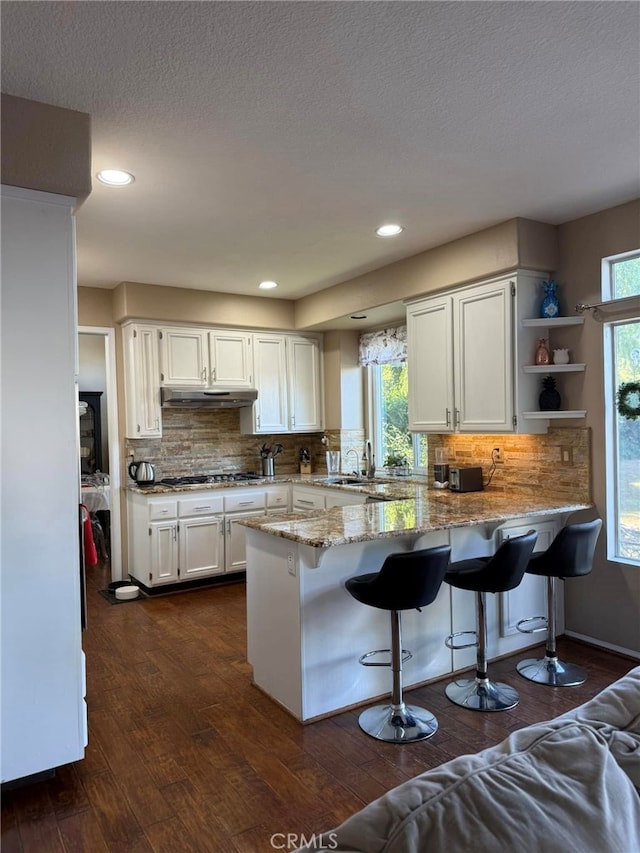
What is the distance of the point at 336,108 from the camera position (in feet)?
7.55

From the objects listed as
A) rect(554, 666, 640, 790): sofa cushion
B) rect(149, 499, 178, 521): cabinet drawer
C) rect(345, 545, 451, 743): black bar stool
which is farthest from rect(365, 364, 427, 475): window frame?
rect(554, 666, 640, 790): sofa cushion

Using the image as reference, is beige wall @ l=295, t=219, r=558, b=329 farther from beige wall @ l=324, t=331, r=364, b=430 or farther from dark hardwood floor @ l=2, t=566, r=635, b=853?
dark hardwood floor @ l=2, t=566, r=635, b=853

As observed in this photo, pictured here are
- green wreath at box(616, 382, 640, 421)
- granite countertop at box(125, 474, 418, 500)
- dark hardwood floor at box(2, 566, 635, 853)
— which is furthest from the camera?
granite countertop at box(125, 474, 418, 500)

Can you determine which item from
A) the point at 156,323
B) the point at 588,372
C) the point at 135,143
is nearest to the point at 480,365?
the point at 588,372

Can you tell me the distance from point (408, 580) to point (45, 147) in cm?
232

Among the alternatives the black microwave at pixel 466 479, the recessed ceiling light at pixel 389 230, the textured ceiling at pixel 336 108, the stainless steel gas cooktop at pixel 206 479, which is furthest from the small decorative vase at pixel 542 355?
the stainless steel gas cooktop at pixel 206 479

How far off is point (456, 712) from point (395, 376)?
139 inches

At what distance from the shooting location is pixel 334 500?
511 cm

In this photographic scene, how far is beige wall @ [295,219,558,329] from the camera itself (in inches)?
143

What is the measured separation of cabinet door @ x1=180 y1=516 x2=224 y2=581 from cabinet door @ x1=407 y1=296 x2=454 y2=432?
2044mm

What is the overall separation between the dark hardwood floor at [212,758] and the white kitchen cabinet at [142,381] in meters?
2.07

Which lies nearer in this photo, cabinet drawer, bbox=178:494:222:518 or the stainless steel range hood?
cabinet drawer, bbox=178:494:222:518

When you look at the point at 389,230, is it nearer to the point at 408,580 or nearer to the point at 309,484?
the point at 408,580

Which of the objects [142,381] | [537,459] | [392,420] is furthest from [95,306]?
[537,459]
